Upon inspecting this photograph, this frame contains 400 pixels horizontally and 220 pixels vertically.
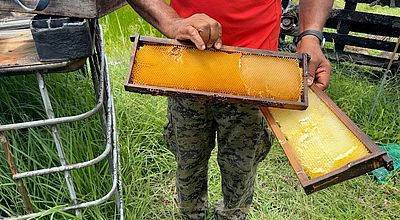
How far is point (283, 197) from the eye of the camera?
9.45 feet

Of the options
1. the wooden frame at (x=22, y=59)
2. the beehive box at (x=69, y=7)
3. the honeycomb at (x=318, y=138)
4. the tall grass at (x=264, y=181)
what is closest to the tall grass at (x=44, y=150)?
the tall grass at (x=264, y=181)

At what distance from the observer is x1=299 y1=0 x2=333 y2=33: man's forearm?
5.92 feet

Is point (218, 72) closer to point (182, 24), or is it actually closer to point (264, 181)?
point (182, 24)

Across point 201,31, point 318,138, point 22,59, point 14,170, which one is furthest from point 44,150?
point 318,138

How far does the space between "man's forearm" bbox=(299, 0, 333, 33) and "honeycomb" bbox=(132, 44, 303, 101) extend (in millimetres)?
342

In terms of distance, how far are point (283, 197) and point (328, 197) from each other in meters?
0.30

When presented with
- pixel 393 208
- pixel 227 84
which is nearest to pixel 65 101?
pixel 227 84

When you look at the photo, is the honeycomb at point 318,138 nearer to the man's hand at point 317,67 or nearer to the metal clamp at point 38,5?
the man's hand at point 317,67

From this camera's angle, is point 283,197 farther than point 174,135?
Yes

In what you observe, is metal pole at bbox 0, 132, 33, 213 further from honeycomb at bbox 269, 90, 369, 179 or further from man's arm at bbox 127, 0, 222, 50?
honeycomb at bbox 269, 90, 369, 179

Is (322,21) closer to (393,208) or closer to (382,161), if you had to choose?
(382,161)

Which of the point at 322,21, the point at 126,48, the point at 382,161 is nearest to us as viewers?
the point at 382,161

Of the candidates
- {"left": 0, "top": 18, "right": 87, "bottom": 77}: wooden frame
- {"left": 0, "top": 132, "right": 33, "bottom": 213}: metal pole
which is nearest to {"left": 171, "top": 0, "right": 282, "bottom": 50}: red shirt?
{"left": 0, "top": 18, "right": 87, "bottom": 77}: wooden frame

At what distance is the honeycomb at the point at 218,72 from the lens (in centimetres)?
147
